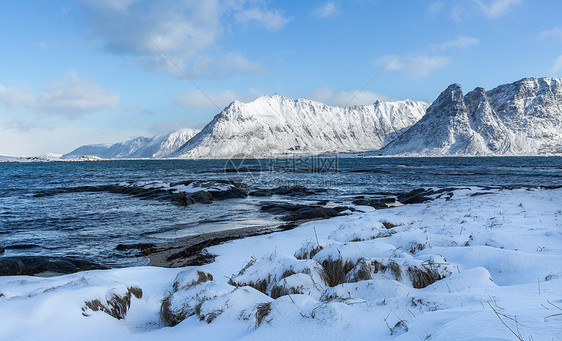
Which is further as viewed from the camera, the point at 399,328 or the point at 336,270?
the point at 336,270

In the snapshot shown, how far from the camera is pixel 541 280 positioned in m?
4.25

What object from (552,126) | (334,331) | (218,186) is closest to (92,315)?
(334,331)

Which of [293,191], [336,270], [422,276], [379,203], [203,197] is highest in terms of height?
[422,276]

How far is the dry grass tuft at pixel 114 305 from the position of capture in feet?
14.3

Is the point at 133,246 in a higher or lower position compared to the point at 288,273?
lower

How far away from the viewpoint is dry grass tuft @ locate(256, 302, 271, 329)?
3.58m

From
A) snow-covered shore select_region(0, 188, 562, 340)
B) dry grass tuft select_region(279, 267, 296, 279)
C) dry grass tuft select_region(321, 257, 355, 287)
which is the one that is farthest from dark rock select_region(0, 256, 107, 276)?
dry grass tuft select_region(321, 257, 355, 287)

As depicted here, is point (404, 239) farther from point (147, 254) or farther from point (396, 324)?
point (147, 254)

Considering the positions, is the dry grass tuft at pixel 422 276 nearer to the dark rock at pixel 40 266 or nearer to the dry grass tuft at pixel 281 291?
the dry grass tuft at pixel 281 291

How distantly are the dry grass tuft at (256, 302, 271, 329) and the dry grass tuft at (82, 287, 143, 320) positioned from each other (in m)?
2.24

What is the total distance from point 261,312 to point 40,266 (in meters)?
8.82

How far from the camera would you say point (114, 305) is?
15.2 feet

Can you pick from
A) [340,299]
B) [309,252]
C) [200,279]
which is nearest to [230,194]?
[309,252]

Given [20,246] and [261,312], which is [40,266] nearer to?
[20,246]
